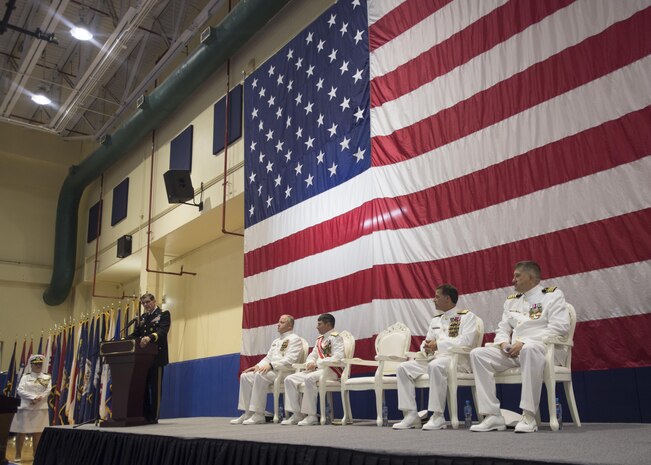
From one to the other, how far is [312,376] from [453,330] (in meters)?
1.47

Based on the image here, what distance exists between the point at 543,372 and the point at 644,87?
2.08 m

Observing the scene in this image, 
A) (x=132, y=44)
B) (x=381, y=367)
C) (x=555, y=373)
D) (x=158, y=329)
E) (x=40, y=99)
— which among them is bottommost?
(x=555, y=373)

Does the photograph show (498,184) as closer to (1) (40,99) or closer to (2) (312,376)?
(2) (312,376)

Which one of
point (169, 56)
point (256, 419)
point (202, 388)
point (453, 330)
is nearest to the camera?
point (453, 330)

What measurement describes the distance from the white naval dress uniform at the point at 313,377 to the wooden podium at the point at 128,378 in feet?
4.68

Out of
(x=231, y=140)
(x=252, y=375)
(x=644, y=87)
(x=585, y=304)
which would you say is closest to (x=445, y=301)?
(x=585, y=304)

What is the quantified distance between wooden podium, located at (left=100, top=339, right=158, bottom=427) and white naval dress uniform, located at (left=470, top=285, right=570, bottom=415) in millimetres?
3309

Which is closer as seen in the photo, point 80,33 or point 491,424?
point 491,424

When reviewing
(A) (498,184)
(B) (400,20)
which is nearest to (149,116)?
(B) (400,20)

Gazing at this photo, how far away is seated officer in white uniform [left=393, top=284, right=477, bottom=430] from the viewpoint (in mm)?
4230

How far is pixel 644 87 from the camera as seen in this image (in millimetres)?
4258

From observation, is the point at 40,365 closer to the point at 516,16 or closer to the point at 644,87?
the point at 516,16

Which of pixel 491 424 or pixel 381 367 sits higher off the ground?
pixel 381 367

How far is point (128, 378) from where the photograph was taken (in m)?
5.86
